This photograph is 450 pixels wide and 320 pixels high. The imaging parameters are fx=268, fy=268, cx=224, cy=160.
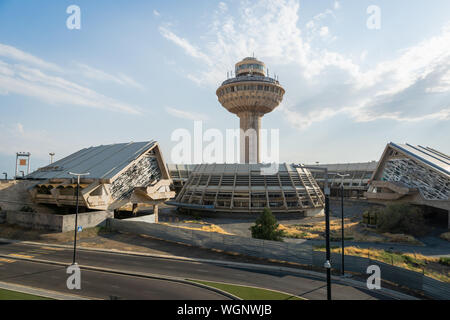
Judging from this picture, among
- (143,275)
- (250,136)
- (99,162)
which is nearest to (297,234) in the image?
(143,275)

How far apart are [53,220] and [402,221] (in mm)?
48174

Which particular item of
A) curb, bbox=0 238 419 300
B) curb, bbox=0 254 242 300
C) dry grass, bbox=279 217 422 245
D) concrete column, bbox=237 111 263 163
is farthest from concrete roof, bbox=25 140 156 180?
concrete column, bbox=237 111 263 163

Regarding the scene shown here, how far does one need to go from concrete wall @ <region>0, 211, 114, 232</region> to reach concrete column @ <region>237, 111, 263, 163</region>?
2067 inches

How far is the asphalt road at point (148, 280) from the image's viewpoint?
17.5 meters

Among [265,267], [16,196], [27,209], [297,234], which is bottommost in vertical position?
[265,267]

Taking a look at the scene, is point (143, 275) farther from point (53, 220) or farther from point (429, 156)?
point (429, 156)

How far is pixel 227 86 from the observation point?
279 ft

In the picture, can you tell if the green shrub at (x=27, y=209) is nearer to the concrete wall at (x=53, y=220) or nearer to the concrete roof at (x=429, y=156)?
the concrete wall at (x=53, y=220)

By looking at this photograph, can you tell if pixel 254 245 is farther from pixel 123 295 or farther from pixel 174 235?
pixel 123 295

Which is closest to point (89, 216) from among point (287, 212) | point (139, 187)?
point (139, 187)

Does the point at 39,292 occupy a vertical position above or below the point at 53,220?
below

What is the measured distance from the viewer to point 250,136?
85125 mm

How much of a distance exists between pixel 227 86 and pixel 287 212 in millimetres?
48540
